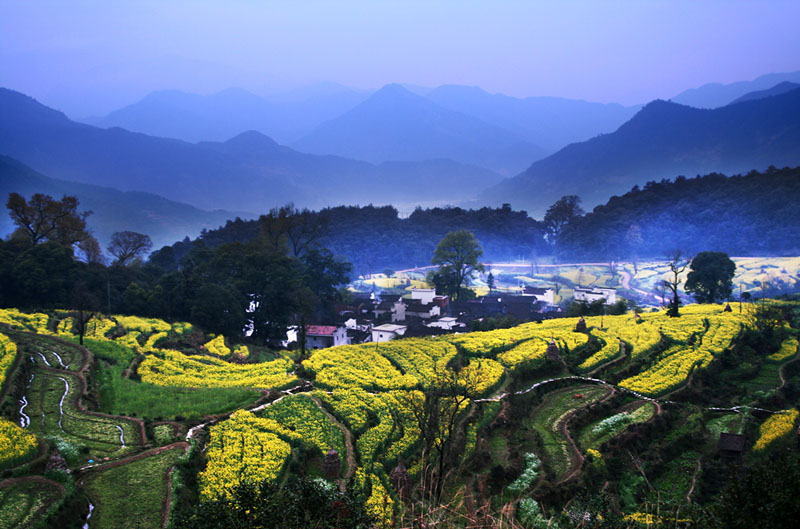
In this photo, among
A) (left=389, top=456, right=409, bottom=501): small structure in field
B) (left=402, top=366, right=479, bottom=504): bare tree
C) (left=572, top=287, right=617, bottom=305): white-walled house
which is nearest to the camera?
(left=389, top=456, right=409, bottom=501): small structure in field

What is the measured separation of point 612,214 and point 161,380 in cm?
7833

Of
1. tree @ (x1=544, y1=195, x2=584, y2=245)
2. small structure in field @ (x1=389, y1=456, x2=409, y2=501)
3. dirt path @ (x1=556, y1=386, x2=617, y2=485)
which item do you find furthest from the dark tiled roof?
tree @ (x1=544, y1=195, x2=584, y2=245)

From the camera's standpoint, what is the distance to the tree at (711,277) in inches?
1799

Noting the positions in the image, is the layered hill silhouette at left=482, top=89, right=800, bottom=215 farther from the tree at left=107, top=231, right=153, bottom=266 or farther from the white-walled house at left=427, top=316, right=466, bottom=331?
the tree at left=107, top=231, right=153, bottom=266

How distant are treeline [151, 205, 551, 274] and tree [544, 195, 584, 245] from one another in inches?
90.6

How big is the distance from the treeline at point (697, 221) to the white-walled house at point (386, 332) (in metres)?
51.8

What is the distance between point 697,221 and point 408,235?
149ft

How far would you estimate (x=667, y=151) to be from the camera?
5615 inches

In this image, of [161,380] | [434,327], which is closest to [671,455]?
[161,380]

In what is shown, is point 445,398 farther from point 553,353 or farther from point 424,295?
point 424,295

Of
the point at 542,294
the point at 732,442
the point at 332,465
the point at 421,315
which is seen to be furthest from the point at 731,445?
the point at 542,294

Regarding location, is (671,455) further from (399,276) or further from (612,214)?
(612,214)

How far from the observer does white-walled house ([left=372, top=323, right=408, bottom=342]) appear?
3934 centimetres

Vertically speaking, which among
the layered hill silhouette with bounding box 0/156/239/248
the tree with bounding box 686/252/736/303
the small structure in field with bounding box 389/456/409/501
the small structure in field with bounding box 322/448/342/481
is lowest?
the small structure in field with bounding box 389/456/409/501
